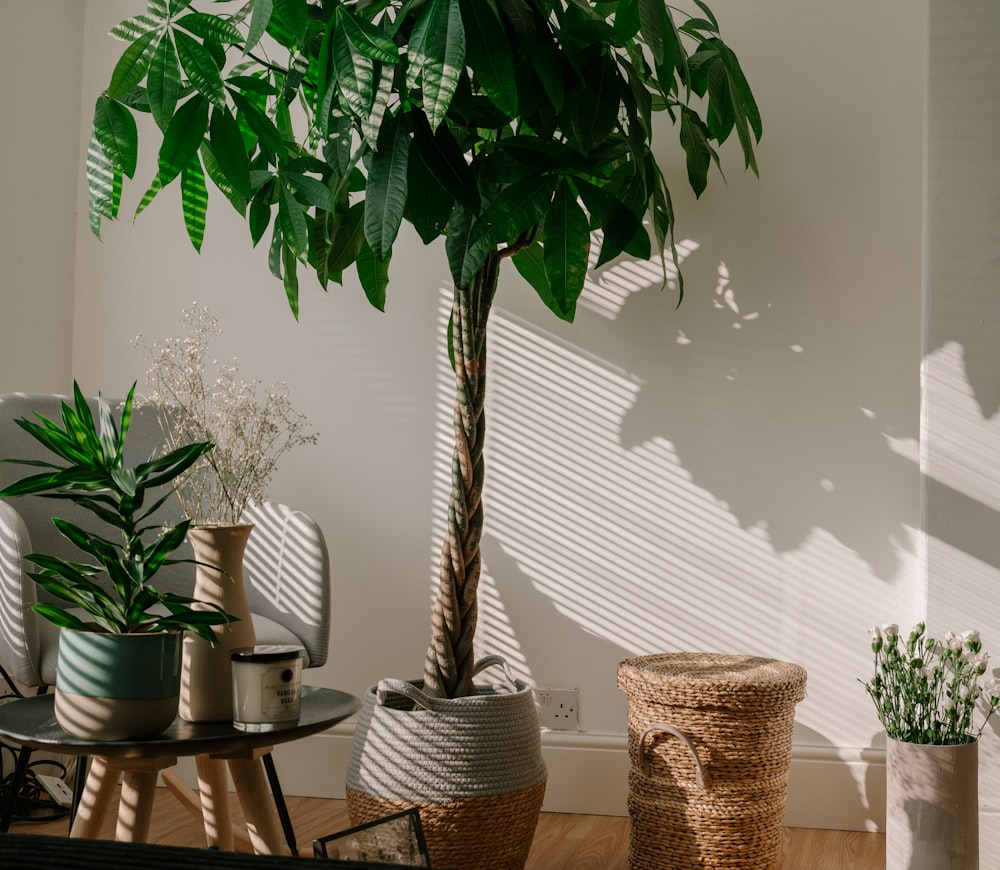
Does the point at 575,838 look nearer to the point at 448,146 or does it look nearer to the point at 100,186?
the point at 448,146

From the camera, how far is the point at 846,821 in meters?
2.29

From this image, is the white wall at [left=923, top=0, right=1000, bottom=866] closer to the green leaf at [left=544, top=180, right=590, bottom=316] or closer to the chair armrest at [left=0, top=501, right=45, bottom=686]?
the green leaf at [left=544, top=180, right=590, bottom=316]

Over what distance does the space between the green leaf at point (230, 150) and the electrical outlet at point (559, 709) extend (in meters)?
1.44

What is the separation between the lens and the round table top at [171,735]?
128 cm

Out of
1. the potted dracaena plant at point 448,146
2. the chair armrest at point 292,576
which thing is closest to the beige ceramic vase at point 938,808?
the potted dracaena plant at point 448,146

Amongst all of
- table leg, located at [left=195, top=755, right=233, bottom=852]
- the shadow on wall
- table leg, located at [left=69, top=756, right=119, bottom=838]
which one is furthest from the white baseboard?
table leg, located at [left=69, top=756, right=119, bottom=838]

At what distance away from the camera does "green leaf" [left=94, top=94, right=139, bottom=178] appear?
1364 millimetres

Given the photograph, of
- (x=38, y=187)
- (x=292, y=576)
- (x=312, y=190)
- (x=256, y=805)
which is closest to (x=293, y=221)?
(x=312, y=190)

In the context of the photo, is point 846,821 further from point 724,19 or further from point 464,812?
point 724,19

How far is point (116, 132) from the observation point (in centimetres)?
137

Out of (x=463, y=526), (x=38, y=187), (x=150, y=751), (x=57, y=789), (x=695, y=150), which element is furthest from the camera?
(x=38, y=187)

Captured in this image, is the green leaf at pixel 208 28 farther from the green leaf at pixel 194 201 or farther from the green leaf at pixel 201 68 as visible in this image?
the green leaf at pixel 194 201

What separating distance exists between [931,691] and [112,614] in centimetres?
140

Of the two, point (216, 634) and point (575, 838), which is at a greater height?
point (216, 634)
